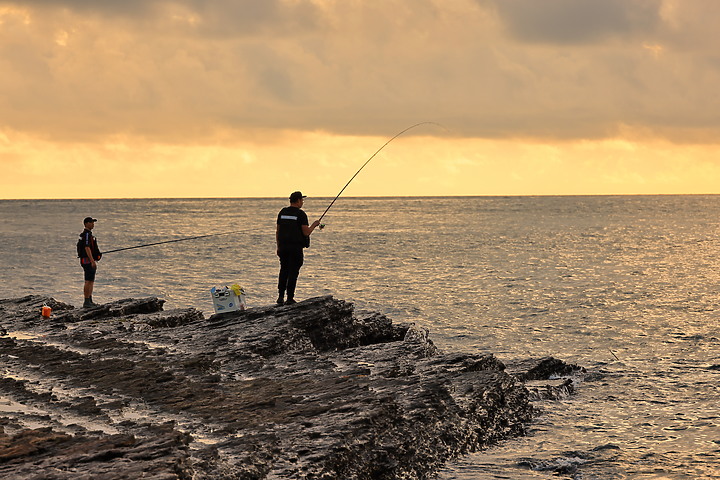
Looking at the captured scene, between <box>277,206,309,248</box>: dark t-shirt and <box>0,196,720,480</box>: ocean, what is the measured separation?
17.3 ft

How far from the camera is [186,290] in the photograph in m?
30.8

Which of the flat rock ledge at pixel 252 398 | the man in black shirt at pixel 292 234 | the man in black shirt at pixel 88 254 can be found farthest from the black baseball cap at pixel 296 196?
the man in black shirt at pixel 88 254

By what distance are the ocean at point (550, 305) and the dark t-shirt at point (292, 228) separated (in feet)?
17.3

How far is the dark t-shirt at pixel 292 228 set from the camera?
46.6 ft

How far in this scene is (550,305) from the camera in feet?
88.9

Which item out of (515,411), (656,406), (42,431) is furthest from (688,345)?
(42,431)

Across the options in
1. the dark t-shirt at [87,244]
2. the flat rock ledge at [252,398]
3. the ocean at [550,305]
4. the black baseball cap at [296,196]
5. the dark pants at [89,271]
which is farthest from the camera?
the dark pants at [89,271]

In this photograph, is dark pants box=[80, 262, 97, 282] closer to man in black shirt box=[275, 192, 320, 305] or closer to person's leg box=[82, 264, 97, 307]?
person's leg box=[82, 264, 97, 307]

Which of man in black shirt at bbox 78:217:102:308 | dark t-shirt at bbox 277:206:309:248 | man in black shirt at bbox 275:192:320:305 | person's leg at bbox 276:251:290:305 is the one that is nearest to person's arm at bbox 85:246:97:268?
man in black shirt at bbox 78:217:102:308

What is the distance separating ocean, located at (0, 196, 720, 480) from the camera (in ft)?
34.9

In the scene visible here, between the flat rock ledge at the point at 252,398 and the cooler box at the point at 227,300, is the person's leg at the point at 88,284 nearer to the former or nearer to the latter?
the flat rock ledge at the point at 252,398

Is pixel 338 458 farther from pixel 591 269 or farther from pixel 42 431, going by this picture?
pixel 591 269

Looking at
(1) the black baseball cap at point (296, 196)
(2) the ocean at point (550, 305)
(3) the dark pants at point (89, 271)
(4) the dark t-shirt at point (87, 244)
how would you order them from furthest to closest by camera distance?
1. (3) the dark pants at point (89, 271)
2. (4) the dark t-shirt at point (87, 244)
3. (1) the black baseball cap at point (296, 196)
4. (2) the ocean at point (550, 305)

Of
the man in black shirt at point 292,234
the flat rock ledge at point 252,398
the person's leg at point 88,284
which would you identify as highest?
the man in black shirt at point 292,234
